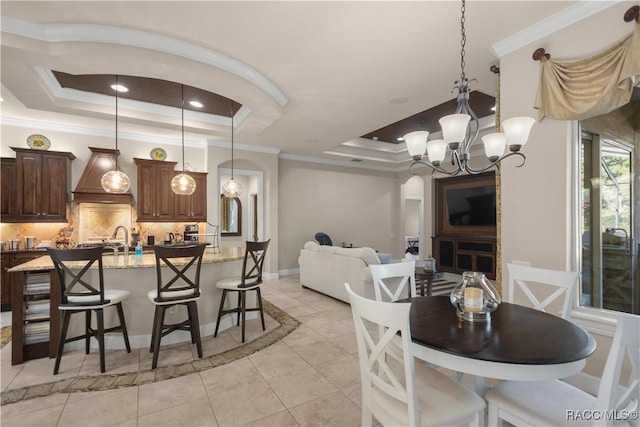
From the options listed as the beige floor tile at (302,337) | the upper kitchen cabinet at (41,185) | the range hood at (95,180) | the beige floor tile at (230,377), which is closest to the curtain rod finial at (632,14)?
the beige floor tile at (302,337)

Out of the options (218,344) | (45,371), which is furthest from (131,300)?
(218,344)

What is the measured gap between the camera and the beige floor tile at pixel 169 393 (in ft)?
7.34

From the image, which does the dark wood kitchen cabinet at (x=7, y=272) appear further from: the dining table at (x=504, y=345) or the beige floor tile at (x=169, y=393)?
the dining table at (x=504, y=345)

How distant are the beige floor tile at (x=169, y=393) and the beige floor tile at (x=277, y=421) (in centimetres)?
59

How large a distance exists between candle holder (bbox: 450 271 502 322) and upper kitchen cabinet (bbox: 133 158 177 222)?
212 inches

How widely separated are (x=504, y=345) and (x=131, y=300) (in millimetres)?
3532

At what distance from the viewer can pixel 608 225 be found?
106 inches

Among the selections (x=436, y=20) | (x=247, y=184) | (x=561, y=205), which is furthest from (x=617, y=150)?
(x=247, y=184)

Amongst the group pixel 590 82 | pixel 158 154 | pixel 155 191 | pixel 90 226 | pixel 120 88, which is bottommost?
pixel 90 226

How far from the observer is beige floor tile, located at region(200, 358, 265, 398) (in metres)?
2.48

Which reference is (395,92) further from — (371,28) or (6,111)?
(6,111)

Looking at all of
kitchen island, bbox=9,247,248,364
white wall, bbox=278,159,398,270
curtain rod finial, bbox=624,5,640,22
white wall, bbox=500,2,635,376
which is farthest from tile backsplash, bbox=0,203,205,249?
curtain rod finial, bbox=624,5,640,22

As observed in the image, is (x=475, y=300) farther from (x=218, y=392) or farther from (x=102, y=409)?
(x=102, y=409)

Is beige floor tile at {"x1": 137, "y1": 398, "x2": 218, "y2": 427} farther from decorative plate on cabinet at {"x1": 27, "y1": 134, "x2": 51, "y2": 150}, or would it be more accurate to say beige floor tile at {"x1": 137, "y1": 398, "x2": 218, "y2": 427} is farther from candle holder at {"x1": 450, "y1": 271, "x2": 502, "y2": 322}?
decorative plate on cabinet at {"x1": 27, "y1": 134, "x2": 51, "y2": 150}
